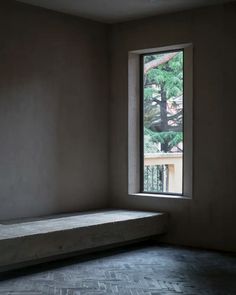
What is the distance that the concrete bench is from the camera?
17.3 feet

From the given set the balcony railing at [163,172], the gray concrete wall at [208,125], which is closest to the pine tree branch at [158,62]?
the gray concrete wall at [208,125]

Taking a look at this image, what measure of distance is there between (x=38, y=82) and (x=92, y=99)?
968 mm

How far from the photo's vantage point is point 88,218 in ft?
21.3

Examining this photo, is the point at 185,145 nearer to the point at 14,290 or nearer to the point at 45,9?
the point at 45,9

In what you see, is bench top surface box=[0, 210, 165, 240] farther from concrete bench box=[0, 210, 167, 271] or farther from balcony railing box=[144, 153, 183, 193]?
balcony railing box=[144, 153, 183, 193]

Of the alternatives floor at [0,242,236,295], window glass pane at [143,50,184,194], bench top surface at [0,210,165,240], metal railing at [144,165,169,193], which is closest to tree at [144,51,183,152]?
window glass pane at [143,50,184,194]

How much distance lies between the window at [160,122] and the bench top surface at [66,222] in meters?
0.56

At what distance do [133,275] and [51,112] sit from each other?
2.45 metres

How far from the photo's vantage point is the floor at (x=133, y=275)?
5.02m

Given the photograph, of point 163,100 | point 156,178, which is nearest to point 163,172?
point 156,178

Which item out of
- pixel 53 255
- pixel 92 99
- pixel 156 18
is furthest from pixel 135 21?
pixel 53 255

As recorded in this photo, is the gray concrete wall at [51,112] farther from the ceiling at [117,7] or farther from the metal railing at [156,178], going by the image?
the metal railing at [156,178]

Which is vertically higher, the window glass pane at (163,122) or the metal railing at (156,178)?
the window glass pane at (163,122)

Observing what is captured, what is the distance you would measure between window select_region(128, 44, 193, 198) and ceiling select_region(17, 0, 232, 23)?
0.52m
